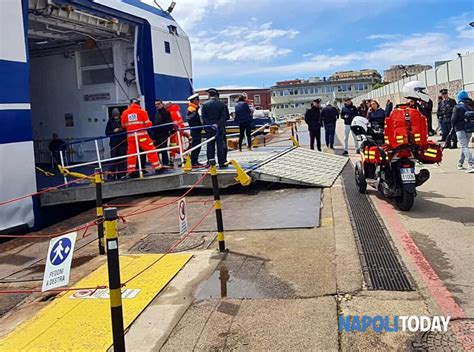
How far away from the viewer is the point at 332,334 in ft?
11.8

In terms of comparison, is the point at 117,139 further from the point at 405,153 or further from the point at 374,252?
the point at 374,252

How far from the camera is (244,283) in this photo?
4.80 m

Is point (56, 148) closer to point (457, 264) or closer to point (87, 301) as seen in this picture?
point (87, 301)

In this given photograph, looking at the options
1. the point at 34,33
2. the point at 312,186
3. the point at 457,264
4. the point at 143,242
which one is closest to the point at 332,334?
the point at 457,264

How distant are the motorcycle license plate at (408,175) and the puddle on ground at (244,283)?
2700mm

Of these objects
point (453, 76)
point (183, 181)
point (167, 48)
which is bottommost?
point (183, 181)

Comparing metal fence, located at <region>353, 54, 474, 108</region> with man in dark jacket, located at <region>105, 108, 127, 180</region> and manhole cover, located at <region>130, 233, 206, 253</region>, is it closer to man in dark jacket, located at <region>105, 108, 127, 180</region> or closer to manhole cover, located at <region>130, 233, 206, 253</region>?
man in dark jacket, located at <region>105, 108, 127, 180</region>

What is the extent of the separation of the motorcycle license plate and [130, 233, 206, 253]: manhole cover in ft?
9.83

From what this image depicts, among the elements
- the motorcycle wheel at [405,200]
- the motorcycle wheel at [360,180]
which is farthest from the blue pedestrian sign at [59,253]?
the motorcycle wheel at [360,180]

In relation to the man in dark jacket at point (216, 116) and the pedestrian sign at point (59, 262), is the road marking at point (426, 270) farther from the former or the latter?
the man in dark jacket at point (216, 116)

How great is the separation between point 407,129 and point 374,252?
241 centimetres

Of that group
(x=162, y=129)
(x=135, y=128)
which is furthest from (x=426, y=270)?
(x=162, y=129)

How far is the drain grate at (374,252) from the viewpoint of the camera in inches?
178

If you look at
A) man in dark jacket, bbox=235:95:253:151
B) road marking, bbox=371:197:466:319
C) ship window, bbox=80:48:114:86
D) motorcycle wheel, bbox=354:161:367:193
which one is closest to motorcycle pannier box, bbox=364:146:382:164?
motorcycle wheel, bbox=354:161:367:193
